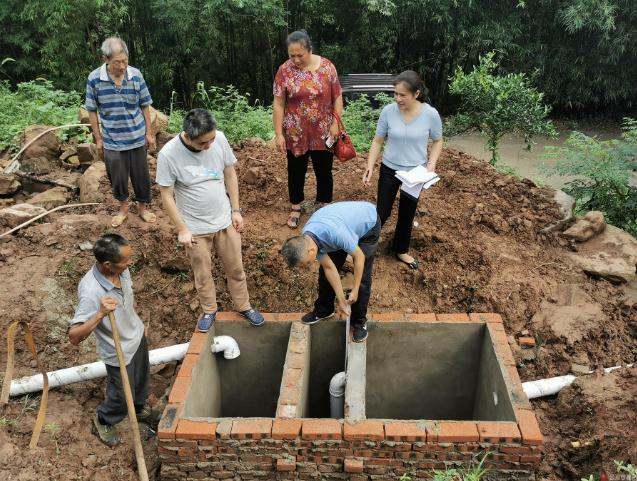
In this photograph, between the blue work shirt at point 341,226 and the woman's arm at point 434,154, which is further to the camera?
the woman's arm at point 434,154

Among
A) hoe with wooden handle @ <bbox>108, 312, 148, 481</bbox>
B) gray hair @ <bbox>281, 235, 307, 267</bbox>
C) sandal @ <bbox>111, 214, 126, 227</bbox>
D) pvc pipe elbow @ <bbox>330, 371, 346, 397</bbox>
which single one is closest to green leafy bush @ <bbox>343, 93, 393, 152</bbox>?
sandal @ <bbox>111, 214, 126, 227</bbox>

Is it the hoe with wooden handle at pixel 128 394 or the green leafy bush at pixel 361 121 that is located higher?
the green leafy bush at pixel 361 121

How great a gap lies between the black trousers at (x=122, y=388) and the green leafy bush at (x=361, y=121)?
12.7 ft

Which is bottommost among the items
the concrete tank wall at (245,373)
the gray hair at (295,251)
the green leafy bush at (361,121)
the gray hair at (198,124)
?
the concrete tank wall at (245,373)

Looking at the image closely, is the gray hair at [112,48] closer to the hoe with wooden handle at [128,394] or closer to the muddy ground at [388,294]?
the muddy ground at [388,294]

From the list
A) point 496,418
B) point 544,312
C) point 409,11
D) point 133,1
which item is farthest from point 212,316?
point 409,11

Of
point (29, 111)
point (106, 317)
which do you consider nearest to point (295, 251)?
point (106, 317)

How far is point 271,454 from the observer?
10.0 feet

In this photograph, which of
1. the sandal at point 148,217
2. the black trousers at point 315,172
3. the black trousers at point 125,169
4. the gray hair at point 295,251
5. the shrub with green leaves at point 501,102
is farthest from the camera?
the shrub with green leaves at point 501,102

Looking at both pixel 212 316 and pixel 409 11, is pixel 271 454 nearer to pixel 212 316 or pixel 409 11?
pixel 212 316

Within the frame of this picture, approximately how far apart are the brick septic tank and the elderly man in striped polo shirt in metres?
1.53

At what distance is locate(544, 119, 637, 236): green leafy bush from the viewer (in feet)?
17.8

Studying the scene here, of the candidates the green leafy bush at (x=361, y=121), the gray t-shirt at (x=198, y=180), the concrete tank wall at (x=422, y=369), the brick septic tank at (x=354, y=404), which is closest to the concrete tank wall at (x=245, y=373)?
the brick septic tank at (x=354, y=404)

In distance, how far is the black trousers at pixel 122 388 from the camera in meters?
3.21
